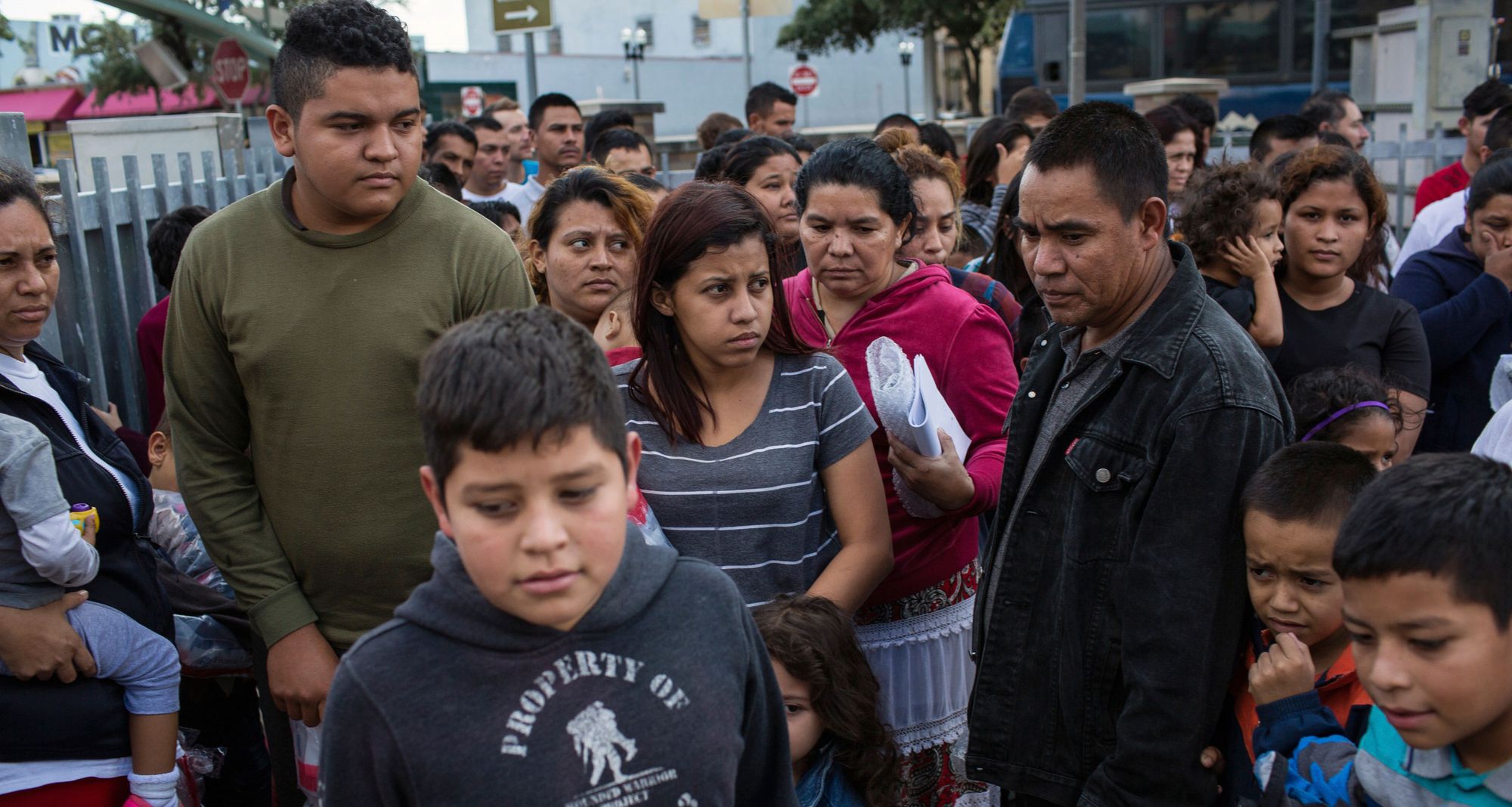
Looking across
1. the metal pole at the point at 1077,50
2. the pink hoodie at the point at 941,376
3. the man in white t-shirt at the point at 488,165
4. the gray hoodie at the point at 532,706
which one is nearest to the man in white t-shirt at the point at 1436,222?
the pink hoodie at the point at 941,376

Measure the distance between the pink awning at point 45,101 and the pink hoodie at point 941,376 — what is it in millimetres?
41667

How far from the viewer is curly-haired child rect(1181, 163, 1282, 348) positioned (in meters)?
4.07

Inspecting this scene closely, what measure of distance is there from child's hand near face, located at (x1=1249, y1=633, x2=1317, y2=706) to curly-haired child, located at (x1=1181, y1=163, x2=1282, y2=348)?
1994 millimetres

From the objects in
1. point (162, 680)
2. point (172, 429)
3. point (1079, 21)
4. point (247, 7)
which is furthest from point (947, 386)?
point (247, 7)

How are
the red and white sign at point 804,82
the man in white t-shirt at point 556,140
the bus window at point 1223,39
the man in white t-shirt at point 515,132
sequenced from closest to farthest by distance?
the man in white t-shirt at point 556,140
the man in white t-shirt at point 515,132
the bus window at point 1223,39
the red and white sign at point 804,82

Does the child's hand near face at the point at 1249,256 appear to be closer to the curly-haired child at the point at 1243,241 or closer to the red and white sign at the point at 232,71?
the curly-haired child at the point at 1243,241

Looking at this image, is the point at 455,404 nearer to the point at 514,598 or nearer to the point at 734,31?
the point at 514,598

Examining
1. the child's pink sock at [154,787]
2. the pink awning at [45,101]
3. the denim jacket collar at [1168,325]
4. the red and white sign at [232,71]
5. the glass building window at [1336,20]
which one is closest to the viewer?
the denim jacket collar at [1168,325]

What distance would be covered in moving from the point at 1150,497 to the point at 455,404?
140 centimetres

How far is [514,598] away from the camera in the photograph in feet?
5.41

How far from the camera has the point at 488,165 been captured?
8.39 meters

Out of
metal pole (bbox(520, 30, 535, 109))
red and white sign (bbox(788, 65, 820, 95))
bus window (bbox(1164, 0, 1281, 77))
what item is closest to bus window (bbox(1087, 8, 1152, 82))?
bus window (bbox(1164, 0, 1281, 77))

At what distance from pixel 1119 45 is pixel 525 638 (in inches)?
754

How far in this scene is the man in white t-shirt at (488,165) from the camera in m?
8.40
